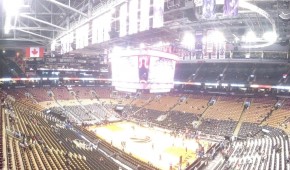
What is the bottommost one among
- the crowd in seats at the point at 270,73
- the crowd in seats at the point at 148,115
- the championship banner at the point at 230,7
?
the crowd in seats at the point at 148,115

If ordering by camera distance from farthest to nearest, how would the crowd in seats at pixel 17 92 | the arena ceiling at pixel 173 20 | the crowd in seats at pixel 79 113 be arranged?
the crowd in seats at pixel 17 92 < the crowd in seats at pixel 79 113 < the arena ceiling at pixel 173 20

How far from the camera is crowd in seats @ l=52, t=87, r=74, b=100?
4419cm

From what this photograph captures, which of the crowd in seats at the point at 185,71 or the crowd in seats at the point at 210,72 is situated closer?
the crowd in seats at the point at 210,72

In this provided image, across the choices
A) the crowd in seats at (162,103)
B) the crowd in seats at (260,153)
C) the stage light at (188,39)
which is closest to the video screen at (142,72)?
the stage light at (188,39)

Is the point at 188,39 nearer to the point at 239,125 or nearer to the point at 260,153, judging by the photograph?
the point at 260,153

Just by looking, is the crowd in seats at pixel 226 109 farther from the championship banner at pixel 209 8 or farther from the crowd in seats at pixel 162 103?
the championship banner at pixel 209 8

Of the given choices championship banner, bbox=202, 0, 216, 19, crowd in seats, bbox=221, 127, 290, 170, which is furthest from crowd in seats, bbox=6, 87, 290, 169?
championship banner, bbox=202, 0, 216, 19

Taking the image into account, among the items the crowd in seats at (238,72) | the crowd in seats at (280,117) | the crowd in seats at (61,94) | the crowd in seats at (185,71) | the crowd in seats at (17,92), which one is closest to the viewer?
the crowd in seats at (280,117)

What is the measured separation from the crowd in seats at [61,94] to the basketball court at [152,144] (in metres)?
10.5

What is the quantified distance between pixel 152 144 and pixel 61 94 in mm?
23392

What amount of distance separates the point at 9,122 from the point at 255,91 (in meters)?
31.1

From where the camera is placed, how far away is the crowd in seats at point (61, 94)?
145 feet

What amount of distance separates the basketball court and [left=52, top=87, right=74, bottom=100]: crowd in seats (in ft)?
34.5

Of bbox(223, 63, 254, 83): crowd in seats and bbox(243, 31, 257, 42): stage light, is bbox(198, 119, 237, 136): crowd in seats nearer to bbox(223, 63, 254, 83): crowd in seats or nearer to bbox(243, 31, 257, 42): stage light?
bbox(223, 63, 254, 83): crowd in seats
